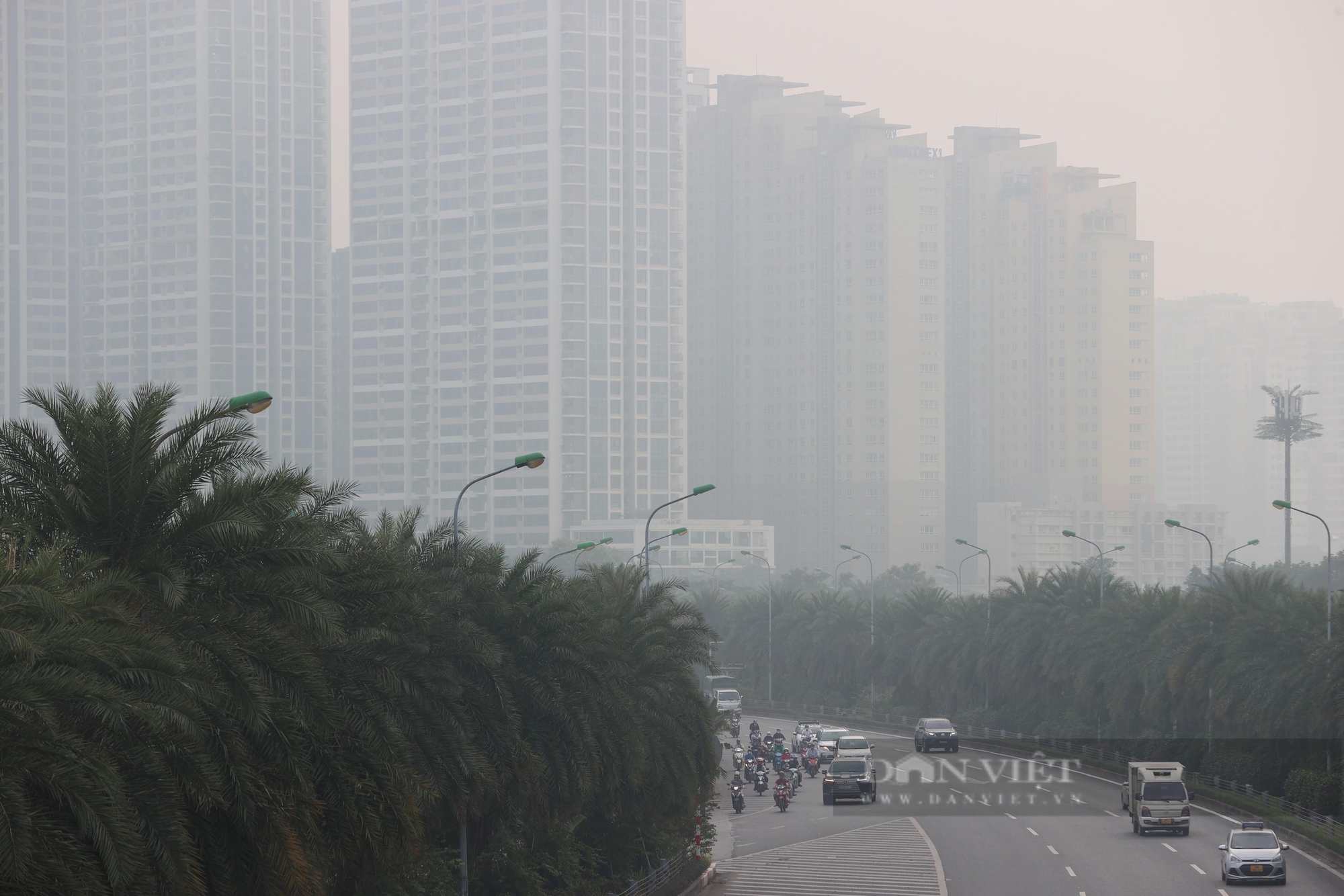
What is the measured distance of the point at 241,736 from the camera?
15562mm

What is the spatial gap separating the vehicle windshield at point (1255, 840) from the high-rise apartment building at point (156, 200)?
144 metres

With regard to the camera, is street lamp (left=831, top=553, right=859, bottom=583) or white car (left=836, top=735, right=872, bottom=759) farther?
street lamp (left=831, top=553, right=859, bottom=583)

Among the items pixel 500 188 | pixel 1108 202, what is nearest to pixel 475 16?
pixel 500 188

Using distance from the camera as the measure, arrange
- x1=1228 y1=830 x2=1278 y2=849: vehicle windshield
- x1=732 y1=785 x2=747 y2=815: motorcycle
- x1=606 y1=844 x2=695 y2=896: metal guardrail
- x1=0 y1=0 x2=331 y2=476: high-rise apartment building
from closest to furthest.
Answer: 1. x1=1228 y1=830 x2=1278 y2=849: vehicle windshield
2. x1=606 y1=844 x2=695 y2=896: metal guardrail
3. x1=732 y1=785 x2=747 y2=815: motorcycle
4. x1=0 y1=0 x2=331 y2=476: high-rise apartment building

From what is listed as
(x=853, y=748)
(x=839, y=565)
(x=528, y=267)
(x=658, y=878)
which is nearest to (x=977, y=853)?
(x=658, y=878)

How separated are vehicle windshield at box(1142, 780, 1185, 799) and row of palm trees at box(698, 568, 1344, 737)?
4.60 meters

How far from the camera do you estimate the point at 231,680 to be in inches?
607

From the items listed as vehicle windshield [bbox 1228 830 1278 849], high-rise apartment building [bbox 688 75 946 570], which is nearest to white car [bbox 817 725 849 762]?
vehicle windshield [bbox 1228 830 1278 849]

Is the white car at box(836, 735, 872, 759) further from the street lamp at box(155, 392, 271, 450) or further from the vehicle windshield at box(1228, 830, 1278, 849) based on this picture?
the street lamp at box(155, 392, 271, 450)

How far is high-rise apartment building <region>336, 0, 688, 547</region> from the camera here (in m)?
155

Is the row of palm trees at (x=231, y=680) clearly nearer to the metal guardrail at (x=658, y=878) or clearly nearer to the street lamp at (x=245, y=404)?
the street lamp at (x=245, y=404)

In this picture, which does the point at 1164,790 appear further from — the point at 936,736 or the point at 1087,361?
the point at 1087,361

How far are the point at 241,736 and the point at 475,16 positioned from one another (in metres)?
153

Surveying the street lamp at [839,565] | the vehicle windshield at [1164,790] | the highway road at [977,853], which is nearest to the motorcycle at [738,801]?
the highway road at [977,853]
